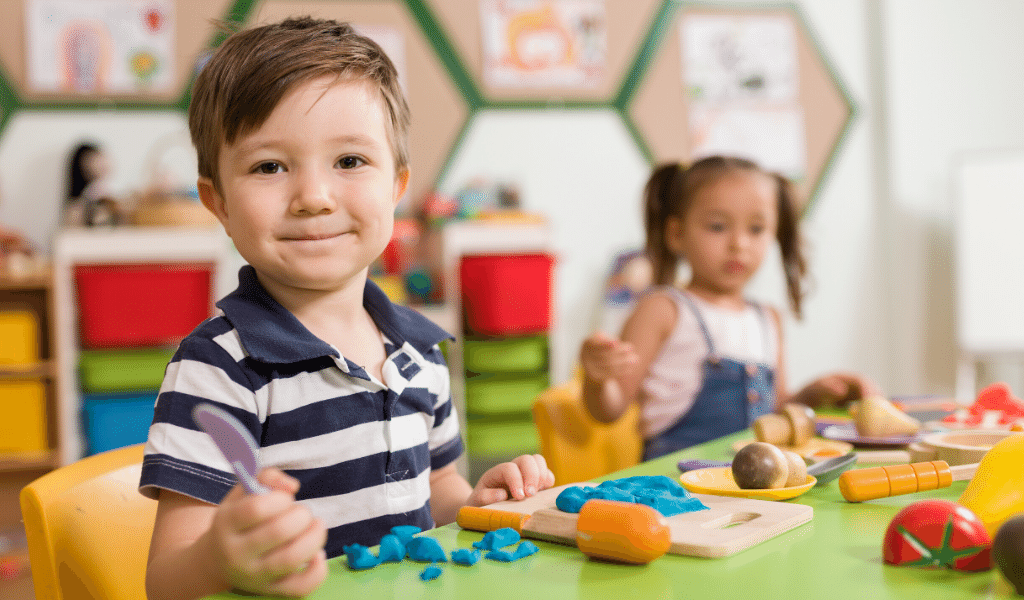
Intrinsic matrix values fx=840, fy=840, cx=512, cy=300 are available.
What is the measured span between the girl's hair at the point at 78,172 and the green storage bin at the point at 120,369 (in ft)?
1.82

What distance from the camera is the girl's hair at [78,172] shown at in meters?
2.52

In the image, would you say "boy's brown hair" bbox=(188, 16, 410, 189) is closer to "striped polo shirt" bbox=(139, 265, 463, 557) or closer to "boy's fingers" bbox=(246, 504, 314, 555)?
"striped polo shirt" bbox=(139, 265, 463, 557)

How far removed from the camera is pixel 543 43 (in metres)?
3.04

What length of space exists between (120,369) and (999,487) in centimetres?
222

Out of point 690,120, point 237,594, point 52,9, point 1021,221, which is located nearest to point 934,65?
point 1021,221

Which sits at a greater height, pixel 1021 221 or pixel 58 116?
pixel 58 116

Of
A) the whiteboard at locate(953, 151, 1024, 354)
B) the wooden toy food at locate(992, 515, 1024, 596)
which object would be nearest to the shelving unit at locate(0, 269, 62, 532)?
the wooden toy food at locate(992, 515, 1024, 596)

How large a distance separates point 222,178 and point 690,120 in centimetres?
276

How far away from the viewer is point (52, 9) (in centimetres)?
259

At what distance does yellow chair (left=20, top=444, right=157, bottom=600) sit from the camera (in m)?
0.62

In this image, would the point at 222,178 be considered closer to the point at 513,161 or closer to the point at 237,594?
the point at 237,594

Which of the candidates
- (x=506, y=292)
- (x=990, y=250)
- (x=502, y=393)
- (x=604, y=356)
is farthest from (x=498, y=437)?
(x=990, y=250)

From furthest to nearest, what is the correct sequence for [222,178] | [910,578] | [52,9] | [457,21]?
[457,21]
[52,9]
[222,178]
[910,578]

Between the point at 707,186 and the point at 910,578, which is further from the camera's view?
the point at 707,186
